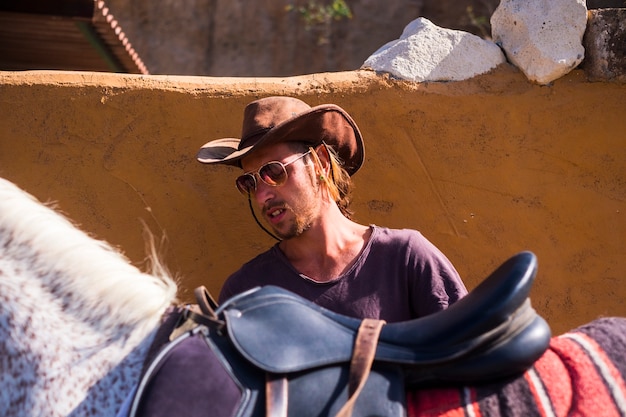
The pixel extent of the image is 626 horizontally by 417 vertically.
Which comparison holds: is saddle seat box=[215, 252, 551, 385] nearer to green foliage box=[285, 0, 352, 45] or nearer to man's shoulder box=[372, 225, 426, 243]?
man's shoulder box=[372, 225, 426, 243]

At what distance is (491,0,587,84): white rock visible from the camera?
3.17 meters

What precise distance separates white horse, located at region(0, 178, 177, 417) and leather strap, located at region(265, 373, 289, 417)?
0.31 meters

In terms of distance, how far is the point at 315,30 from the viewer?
7996mm

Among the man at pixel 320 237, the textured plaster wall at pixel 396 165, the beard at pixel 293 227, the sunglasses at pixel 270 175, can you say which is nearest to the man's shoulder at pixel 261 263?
the man at pixel 320 237

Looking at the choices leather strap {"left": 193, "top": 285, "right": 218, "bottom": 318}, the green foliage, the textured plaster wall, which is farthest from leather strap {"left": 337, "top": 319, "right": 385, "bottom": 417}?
the green foliage

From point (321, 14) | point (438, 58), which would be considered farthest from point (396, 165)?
point (321, 14)

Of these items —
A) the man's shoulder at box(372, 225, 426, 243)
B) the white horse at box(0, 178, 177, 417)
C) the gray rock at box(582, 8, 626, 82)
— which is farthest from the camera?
the gray rock at box(582, 8, 626, 82)

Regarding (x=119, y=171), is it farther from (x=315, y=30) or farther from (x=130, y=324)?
(x=315, y=30)

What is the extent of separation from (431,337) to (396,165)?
1607 mm

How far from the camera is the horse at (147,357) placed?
64.7 inches

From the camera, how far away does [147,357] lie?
1757 millimetres

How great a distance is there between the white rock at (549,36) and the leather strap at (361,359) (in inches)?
71.8

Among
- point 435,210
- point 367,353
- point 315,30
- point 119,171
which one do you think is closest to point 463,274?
point 435,210

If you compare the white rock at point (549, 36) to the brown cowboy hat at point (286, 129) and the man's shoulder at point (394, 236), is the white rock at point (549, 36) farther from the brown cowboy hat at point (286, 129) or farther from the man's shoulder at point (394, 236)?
the man's shoulder at point (394, 236)
